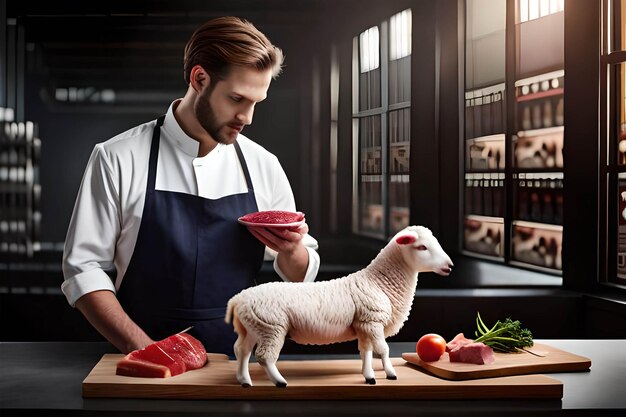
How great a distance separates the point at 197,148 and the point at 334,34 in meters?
2.19

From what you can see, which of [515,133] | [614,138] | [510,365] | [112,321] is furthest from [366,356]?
[515,133]

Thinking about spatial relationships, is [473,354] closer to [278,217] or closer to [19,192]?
[278,217]

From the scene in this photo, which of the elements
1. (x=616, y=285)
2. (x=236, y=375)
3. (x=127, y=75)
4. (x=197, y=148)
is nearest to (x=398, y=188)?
(x=616, y=285)

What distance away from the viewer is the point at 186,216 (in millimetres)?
2041

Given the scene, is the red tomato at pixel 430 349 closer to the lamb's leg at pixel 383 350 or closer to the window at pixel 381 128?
the lamb's leg at pixel 383 350

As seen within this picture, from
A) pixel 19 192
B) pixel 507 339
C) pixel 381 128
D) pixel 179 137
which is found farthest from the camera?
pixel 381 128

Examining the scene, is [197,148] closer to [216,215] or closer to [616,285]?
[216,215]

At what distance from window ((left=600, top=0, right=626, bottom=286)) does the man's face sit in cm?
Answer: 220

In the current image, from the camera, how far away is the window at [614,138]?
11.6 ft

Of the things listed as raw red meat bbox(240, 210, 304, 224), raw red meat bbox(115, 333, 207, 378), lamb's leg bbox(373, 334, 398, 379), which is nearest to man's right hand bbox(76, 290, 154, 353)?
raw red meat bbox(115, 333, 207, 378)

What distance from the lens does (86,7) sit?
155 inches

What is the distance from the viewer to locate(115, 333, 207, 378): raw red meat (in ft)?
4.95

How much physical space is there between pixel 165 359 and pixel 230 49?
760 mm

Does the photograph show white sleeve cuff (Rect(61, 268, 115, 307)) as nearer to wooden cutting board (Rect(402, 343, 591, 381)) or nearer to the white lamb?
the white lamb
